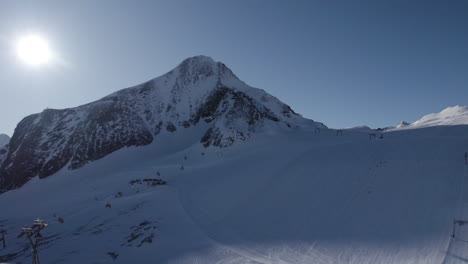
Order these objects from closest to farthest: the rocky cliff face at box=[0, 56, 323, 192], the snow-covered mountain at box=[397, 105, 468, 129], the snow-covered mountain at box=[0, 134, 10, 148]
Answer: the snow-covered mountain at box=[397, 105, 468, 129], the rocky cliff face at box=[0, 56, 323, 192], the snow-covered mountain at box=[0, 134, 10, 148]

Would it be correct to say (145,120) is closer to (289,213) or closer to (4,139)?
(289,213)

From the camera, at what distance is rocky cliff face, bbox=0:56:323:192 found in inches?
2633

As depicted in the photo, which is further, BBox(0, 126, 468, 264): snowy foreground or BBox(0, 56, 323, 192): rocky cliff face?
BBox(0, 56, 323, 192): rocky cliff face

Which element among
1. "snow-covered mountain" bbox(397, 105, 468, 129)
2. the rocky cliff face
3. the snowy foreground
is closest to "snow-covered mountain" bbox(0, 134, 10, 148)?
the rocky cliff face

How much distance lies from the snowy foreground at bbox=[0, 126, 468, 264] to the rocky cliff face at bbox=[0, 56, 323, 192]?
27.1 m

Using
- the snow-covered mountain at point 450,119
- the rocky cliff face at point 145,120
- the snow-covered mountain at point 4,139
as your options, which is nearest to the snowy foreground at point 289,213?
the snow-covered mountain at point 450,119

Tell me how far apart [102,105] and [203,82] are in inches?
1371

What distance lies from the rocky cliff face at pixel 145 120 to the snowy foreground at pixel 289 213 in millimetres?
27076

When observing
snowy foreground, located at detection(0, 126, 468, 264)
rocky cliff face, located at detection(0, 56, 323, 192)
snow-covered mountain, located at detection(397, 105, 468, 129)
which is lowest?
snowy foreground, located at detection(0, 126, 468, 264)

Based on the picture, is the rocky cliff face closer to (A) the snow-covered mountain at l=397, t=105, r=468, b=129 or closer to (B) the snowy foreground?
(B) the snowy foreground

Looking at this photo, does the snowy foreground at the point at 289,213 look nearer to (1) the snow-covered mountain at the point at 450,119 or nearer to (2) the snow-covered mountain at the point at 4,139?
(1) the snow-covered mountain at the point at 450,119

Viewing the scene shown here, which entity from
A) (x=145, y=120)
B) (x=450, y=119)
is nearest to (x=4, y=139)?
(x=145, y=120)

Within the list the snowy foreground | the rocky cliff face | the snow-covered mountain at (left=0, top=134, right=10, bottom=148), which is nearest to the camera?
the snowy foreground

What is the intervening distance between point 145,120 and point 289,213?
7053cm
